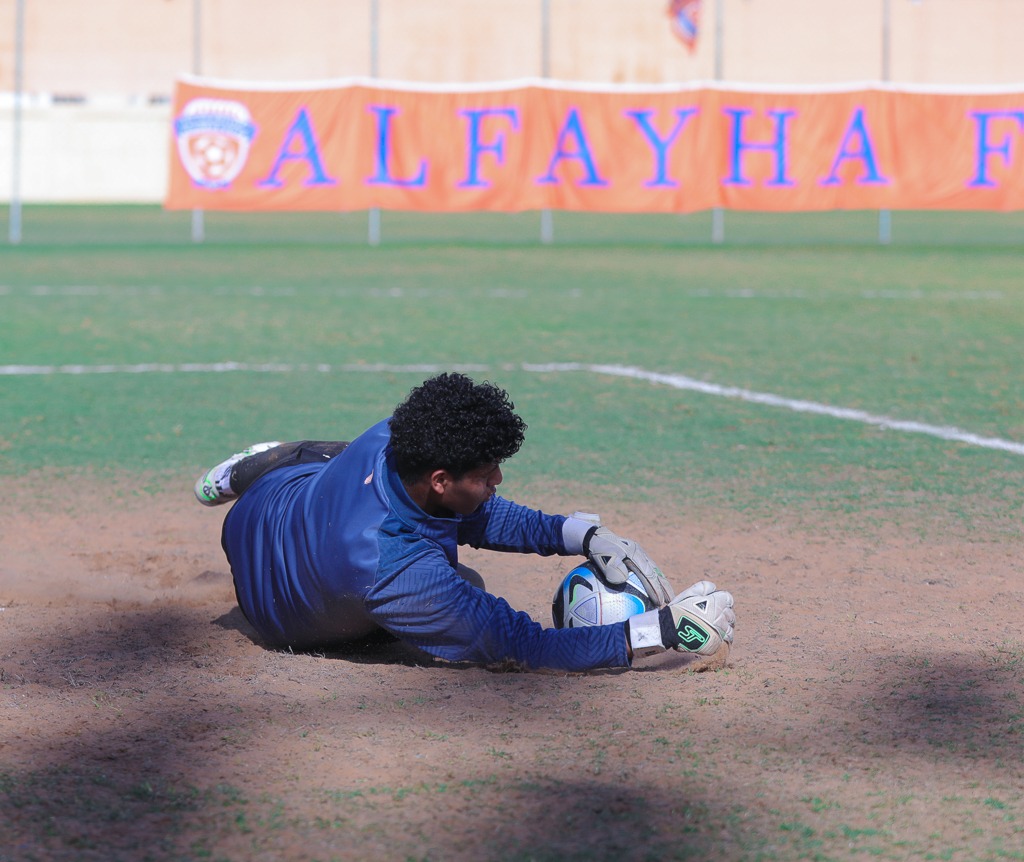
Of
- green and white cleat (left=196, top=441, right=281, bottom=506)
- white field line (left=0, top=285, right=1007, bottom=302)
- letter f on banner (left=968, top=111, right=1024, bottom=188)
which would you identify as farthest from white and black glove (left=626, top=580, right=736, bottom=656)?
letter f on banner (left=968, top=111, right=1024, bottom=188)

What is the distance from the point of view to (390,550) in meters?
4.38

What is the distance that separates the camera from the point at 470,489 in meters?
4.36

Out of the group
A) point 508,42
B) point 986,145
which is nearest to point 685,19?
point 508,42

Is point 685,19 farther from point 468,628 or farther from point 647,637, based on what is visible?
point 468,628

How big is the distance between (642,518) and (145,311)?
936 cm

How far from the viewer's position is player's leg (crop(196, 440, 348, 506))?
547 centimetres

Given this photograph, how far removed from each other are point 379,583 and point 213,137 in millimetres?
19627

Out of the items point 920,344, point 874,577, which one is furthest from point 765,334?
point 874,577

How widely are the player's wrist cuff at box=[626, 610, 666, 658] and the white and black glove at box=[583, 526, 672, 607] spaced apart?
42 centimetres

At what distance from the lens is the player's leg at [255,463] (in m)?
5.47

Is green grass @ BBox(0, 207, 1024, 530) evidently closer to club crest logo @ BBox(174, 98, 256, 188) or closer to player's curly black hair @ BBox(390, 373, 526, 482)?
club crest logo @ BBox(174, 98, 256, 188)

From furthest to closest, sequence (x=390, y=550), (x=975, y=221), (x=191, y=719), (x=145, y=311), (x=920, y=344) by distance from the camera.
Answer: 1. (x=975, y=221)
2. (x=145, y=311)
3. (x=920, y=344)
4. (x=390, y=550)
5. (x=191, y=719)

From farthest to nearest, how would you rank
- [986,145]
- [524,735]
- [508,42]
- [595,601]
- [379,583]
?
1. [508,42]
2. [986,145]
3. [595,601]
4. [379,583]
5. [524,735]

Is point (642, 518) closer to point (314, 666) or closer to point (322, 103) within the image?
point (314, 666)
